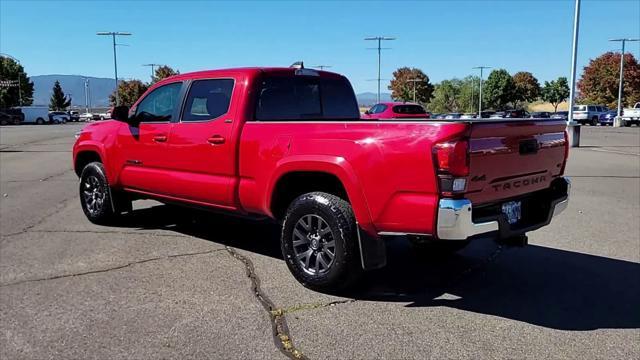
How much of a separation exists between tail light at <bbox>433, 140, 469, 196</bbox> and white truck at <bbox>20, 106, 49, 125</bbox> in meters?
69.7

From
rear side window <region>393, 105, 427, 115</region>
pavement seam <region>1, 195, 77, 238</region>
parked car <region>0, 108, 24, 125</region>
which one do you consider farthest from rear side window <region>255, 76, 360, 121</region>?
parked car <region>0, 108, 24, 125</region>

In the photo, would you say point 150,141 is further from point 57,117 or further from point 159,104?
point 57,117

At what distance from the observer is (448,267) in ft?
18.3

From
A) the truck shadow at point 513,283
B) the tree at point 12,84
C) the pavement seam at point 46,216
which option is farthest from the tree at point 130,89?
the truck shadow at point 513,283

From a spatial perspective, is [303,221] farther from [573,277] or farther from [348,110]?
[573,277]

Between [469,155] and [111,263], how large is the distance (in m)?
3.76

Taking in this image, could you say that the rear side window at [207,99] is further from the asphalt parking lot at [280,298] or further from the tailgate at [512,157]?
the tailgate at [512,157]

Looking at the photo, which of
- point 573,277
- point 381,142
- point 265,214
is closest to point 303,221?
point 265,214

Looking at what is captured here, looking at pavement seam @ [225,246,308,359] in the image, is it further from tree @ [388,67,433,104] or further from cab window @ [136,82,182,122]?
tree @ [388,67,433,104]

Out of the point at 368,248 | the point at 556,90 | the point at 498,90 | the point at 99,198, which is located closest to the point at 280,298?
the point at 368,248

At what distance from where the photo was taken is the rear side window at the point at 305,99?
18.4ft

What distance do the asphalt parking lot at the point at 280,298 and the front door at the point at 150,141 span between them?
0.73 metres

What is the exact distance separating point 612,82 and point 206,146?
Result: 77.3 meters

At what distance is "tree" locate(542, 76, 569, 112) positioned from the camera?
105125 millimetres
